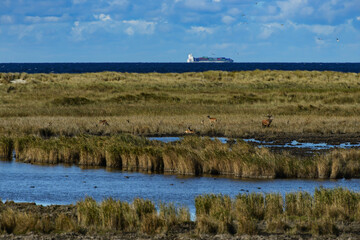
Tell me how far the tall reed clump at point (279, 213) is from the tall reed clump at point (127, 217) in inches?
24.7

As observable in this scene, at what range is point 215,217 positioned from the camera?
40.1 feet

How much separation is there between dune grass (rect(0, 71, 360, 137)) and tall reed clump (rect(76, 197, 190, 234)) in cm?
1802

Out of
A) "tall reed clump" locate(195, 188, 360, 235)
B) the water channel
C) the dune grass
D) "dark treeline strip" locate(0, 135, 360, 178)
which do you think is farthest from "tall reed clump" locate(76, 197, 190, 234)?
the dune grass

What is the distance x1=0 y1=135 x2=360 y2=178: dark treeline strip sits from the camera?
20875 millimetres

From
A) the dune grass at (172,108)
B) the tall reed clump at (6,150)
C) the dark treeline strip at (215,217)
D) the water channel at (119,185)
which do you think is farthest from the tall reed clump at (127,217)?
the dune grass at (172,108)

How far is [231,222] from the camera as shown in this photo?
1205 centimetres

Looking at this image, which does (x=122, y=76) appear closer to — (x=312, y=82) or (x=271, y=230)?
(x=312, y=82)

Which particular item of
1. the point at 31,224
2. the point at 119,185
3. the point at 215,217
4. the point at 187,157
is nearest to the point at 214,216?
the point at 215,217

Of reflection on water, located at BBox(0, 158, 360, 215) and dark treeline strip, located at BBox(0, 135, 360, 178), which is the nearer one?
reflection on water, located at BBox(0, 158, 360, 215)

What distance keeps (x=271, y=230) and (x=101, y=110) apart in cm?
3238

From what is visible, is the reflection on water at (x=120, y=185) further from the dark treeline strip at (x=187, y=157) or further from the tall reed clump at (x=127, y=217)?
the tall reed clump at (x=127, y=217)

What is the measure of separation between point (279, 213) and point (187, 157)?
9166 millimetres

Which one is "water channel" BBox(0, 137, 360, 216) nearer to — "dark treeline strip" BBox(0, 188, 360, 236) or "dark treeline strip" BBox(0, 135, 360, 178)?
"dark treeline strip" BBox(0, 135, 360, 178)

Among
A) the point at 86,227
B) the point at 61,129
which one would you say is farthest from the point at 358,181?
the point at 61,129
